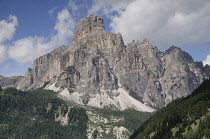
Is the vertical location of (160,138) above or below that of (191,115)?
below

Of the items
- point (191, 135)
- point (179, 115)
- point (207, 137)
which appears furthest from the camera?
point (179, 115)

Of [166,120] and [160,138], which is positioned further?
[166,120]

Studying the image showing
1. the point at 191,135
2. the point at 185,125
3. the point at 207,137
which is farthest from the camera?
the point at 185,125

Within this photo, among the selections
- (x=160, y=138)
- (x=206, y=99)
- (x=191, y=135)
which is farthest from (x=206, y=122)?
(x=206, y=99)

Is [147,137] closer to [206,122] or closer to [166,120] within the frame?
[166,120]

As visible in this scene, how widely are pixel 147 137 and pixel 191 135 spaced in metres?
50.0

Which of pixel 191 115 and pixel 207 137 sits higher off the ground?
pixel 191 115

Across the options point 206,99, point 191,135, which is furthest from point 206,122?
point 206,99

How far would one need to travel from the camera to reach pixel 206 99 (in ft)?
634

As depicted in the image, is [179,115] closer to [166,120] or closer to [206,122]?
[166,120]

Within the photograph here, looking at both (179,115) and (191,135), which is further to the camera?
(179,115)

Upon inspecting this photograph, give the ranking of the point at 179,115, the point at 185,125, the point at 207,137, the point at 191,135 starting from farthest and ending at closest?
the point at 179,115
the point at 185,125
the point at 191,135
the point at 207,137

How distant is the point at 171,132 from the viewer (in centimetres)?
16938

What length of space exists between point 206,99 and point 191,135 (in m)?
53.4
